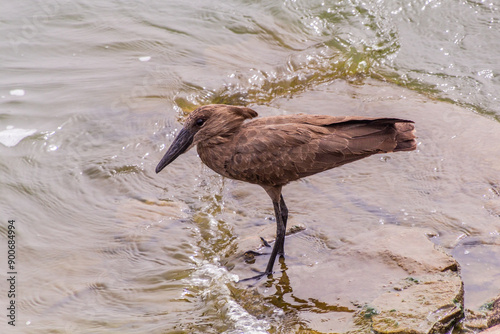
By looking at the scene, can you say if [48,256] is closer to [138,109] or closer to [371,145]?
[138,109]

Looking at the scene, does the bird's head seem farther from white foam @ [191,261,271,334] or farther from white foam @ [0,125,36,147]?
white foam @ [0,125,36,147]

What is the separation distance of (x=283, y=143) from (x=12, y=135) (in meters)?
4.04

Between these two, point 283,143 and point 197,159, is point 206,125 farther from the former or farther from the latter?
point 197,159

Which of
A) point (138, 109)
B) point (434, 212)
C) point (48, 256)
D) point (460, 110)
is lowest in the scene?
point (48, 256)

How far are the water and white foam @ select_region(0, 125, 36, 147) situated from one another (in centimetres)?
2

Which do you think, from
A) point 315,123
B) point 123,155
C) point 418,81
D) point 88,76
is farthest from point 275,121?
point 88,76

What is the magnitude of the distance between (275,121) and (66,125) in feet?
11.4

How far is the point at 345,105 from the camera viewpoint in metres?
7.02

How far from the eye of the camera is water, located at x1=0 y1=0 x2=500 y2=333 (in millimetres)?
4609

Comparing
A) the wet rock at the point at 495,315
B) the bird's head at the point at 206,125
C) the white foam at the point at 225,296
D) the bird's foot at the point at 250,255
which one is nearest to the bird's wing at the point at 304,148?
the bird's head at the point at 206,125

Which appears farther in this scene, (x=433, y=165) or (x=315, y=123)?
(x=433, y=165)

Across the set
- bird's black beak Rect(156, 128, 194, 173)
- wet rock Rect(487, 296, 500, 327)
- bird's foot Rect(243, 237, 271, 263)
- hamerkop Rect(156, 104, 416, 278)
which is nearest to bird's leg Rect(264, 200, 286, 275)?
hamerkop Rect(156, 104, 416, 278)

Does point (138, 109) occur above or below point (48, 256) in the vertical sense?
above

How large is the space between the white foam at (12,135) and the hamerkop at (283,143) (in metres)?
3.04
